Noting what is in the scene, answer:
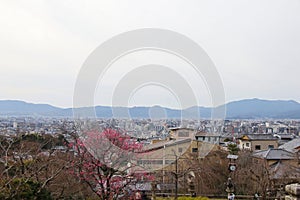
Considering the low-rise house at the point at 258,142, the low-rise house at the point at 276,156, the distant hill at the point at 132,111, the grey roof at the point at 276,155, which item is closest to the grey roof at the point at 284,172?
the low-rise house at the point at 276,156

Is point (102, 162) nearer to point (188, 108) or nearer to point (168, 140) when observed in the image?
point (188, 108)

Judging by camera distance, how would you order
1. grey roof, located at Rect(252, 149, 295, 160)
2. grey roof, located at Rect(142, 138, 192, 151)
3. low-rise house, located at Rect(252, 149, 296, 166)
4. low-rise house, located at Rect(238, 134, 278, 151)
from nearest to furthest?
1. grey roof, located at Rect(142, 138, 192, 151)
2. low-rise house, located at Rect(252, 149, 296, 166)
3. grey roof, located at Rect(252, 149, 295, 160)
4. low-rise house, located at Rect(238, 134, 278, 151)

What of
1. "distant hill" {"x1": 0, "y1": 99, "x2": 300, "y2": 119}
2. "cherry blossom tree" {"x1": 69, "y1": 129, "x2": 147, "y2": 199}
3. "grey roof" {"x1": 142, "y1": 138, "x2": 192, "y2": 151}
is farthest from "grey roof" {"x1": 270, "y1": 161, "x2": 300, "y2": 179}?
"cherry blossom tree" {"x1": 69, "y1": 129, "x2": 147, "y2": 199}

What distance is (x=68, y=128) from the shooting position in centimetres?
561

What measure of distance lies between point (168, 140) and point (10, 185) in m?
4.30

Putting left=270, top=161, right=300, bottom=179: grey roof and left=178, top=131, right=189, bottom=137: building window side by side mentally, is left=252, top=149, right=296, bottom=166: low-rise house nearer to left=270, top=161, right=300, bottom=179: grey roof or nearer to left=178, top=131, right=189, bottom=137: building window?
left=270, top=161, right=300, bottom=179: grey roof

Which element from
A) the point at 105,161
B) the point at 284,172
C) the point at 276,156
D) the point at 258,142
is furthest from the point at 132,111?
the point at 258,142

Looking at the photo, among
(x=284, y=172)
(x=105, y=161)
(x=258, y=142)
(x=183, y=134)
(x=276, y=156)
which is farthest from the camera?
(x=258, y=142)

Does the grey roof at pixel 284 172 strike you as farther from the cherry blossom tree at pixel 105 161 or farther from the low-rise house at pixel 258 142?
the low-rise house at pixel 258 142

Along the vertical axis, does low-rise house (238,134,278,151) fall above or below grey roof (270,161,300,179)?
above

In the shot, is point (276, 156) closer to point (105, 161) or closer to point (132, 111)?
point (132, 111)

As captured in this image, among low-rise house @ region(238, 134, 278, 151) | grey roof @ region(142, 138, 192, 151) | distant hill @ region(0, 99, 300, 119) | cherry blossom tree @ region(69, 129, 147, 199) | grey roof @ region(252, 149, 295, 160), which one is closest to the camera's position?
distant hill @ region(0, 99, 300, 119)

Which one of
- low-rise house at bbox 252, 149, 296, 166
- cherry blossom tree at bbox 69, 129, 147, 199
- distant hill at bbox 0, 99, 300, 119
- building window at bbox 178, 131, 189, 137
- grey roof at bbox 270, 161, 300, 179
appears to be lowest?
grey roof at bbox 270, 161, 300, 179

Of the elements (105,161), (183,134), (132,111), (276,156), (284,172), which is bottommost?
(284,172)
